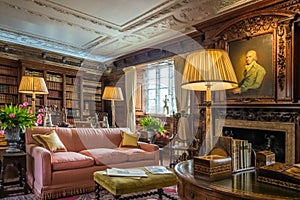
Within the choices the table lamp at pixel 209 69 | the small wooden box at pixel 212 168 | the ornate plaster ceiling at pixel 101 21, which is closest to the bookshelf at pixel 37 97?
the ornate plaster ceiling at pixel 101 21

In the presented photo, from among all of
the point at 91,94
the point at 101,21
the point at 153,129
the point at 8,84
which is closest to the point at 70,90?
the point at 91,94

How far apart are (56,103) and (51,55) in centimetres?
135

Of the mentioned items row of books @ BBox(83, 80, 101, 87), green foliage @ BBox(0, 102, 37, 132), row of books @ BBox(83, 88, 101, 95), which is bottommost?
green foliage @ BBox(0, 102, 37, 132)

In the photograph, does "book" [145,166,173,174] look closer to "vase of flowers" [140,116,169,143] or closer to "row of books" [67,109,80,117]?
"vase of flowers" [140,116,169,143]

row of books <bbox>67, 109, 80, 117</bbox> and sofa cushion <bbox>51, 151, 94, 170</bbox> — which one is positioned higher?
row of books <bbox>67, 109, 80, 117</bbox>

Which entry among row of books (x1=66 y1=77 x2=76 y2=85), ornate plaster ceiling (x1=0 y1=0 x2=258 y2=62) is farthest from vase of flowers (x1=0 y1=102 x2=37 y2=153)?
row of books (x1=66 y1=77 x2=76 y2=85)

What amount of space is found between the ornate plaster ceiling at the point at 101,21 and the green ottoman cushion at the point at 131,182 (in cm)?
266

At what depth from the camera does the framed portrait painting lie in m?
3.52

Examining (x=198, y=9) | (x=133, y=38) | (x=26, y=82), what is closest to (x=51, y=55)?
(x=133, y=38)

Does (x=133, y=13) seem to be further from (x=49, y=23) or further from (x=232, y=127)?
(x=232, y=127)

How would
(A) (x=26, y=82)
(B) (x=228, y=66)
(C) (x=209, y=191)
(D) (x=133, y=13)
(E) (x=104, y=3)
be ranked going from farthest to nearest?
(D) (x=133, y=13)
(E) (x=104, y=3)
(A) (x=26, y=82)
(B) (x=228, y=66)
(C) (x=209, y=191)

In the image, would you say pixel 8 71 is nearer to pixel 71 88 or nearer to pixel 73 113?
pixel 71 88

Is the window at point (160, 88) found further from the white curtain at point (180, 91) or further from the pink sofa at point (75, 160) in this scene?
the pink sofa at point (75, 160)

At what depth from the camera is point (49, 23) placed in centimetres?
476
